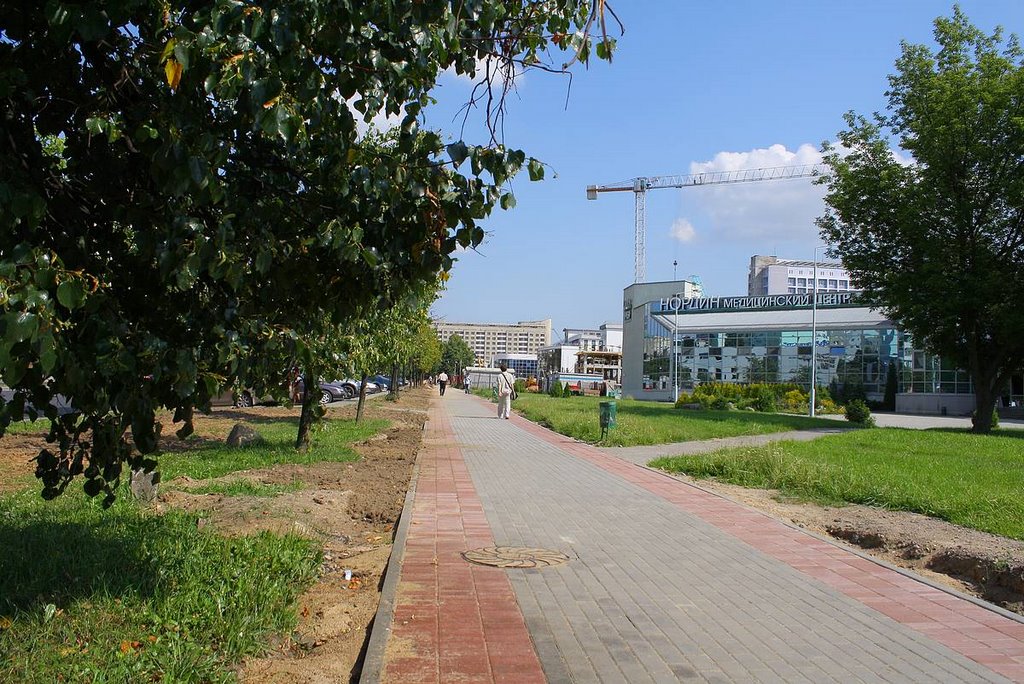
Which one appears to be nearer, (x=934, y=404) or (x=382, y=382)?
(x=934, y=404)

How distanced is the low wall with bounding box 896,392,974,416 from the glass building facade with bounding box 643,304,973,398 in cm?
48

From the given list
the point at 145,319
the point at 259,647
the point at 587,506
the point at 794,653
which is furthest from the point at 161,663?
the point at 587,506

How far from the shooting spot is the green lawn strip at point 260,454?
1151 cm

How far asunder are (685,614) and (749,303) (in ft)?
214

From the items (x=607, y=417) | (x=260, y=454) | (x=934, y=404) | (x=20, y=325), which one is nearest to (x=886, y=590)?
(x=20, y=325)

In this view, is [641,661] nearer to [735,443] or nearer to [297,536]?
[297,536]

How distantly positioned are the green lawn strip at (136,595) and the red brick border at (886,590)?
4.21 m

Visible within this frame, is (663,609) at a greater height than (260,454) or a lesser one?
lesser

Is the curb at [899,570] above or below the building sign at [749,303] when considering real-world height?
below

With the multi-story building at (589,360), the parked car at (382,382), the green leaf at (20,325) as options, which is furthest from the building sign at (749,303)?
the green leaf at (20,325)

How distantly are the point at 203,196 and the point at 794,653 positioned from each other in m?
4.19

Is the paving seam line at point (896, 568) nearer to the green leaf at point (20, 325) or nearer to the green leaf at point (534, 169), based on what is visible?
the green leaf at point (534, 169)

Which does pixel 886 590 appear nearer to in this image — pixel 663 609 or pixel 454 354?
pixel 663 609

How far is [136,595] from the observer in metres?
5.31
